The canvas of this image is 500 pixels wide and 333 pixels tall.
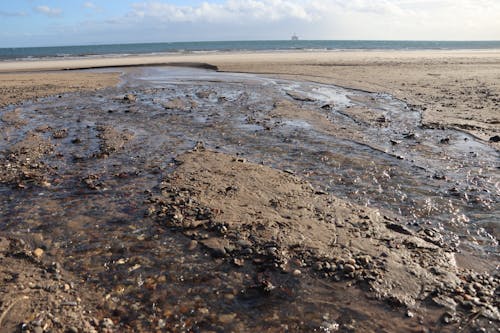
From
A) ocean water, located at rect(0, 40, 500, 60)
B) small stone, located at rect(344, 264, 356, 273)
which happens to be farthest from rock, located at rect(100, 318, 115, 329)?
ocean water, located at rect(0, 40, 500, 60)

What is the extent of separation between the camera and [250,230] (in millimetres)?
5820

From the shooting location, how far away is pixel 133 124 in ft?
42.8

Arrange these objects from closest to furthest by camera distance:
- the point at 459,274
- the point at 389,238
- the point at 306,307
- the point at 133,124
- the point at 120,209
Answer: the point at 306,307, the point at 459,274, the point at 389,238, the point at 120,209, the point at 133,124

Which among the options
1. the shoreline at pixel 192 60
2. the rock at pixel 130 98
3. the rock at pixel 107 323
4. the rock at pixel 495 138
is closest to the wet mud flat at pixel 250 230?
the rock at pixel 107 323

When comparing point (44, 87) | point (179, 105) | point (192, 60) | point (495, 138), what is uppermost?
point (192, 60)

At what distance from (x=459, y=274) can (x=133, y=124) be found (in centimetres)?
1100

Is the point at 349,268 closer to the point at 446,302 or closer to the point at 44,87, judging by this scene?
the point at 446,302

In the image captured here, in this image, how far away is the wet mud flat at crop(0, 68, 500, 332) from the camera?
13.9ft

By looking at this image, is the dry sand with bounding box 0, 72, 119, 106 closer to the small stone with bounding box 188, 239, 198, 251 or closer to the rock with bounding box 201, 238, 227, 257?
the small stone with bounding box 188, 239, 198, 251

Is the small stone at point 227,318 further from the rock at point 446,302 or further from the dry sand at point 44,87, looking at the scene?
the dry sand at point 44,87

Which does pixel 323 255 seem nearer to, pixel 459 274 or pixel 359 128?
pixel 459 274

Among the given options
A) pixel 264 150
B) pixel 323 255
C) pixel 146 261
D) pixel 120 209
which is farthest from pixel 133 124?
pixel 323 255

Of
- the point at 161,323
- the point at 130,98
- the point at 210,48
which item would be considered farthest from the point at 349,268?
the point at 210,48

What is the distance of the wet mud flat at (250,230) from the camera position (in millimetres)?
4230
